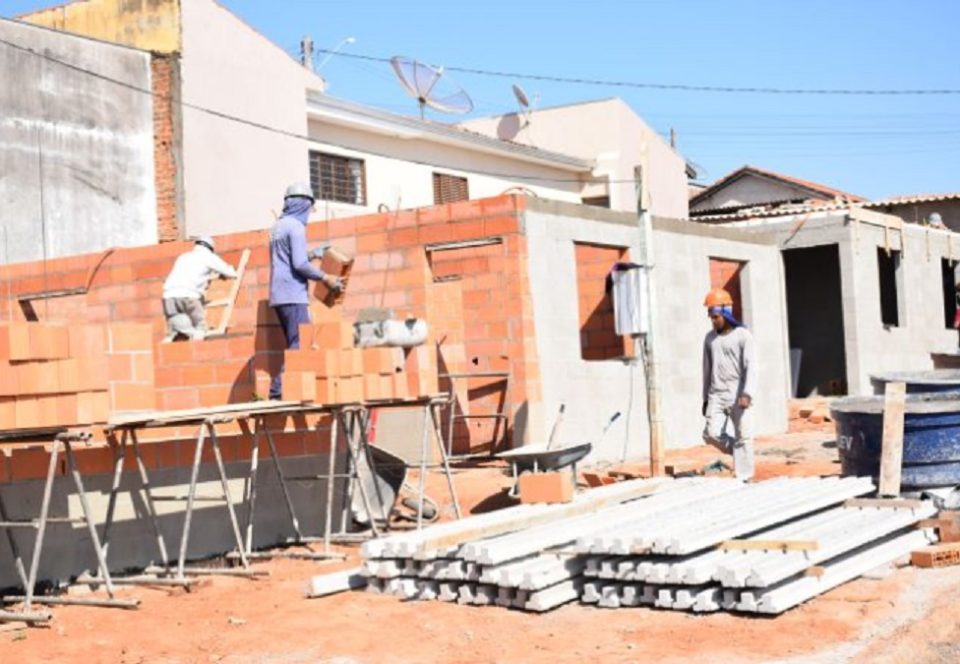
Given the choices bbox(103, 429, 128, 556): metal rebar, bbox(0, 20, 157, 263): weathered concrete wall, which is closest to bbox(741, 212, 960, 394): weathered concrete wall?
bbox(0, 20, 157, 263): weathered concrete wall

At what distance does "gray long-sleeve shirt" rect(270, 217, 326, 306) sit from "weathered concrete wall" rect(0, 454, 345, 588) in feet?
4.42

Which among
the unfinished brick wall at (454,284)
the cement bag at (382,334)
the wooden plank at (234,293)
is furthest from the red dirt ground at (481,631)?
the wooden plank at (234,293)

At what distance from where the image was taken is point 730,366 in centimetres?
1112

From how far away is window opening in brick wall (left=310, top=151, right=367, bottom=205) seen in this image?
23141mm

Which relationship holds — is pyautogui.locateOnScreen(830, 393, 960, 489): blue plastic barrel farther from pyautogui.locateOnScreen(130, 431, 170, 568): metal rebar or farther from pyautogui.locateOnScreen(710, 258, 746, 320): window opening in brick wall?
pyautogui.locateOnScreen(710, 258, 746, 320): window opening in brick wall

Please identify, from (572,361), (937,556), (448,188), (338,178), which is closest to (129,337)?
(937,556)

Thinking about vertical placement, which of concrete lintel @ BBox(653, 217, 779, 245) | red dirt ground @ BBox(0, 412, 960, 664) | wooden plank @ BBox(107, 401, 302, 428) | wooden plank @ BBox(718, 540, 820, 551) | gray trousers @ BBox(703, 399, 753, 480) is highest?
concrete lintel @ BBox(653, 217, 779, 245)

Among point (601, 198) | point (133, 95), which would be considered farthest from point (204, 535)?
point (601, 198)

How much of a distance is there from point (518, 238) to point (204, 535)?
5508 millimetres

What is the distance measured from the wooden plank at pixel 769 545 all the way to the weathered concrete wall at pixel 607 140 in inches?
878

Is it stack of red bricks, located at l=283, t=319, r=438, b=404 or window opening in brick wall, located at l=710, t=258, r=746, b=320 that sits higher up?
window opening in brick wall, located at l=710, t=258, r=746, b=320

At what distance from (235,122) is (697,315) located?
333 inches

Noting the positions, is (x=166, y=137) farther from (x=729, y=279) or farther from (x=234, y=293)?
(x=729, y=279)

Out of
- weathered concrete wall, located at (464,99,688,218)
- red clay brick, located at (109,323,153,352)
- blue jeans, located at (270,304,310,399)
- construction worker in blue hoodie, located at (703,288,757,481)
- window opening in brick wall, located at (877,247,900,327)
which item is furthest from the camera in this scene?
weathered concrete wall, located at (464,99,688,218)
